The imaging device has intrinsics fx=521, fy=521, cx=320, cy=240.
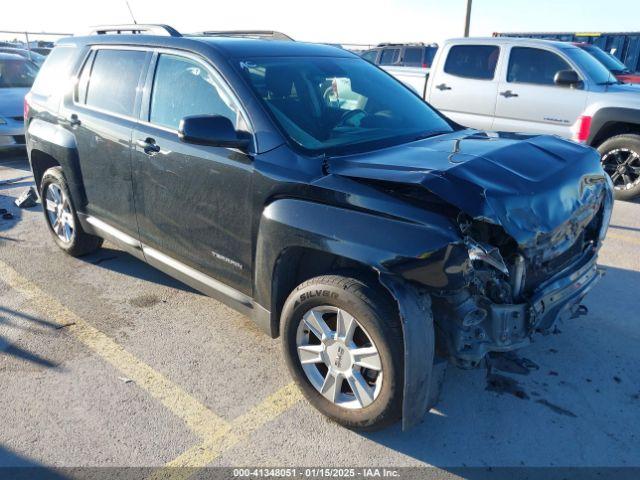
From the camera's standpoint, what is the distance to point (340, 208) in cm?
255

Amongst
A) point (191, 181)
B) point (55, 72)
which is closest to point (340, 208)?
point (191, 181)

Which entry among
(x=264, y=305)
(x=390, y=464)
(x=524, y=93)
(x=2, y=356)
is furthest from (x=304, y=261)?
(x=524, y=93)

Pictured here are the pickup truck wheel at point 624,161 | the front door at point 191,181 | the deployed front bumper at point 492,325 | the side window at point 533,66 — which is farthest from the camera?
the side window at point 533,66

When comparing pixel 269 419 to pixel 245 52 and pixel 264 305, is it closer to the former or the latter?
pixel 264 305

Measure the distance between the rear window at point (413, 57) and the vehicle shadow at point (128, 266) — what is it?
11.5 metres

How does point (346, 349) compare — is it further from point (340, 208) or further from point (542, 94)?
point (542, 94)

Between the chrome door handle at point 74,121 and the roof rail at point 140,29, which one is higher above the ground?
the roof rail at point 140,29

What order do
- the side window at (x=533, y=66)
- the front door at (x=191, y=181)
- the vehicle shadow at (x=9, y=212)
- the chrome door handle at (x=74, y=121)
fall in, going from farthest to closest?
1. the side window at (x=533, y=66)
2. the vehicle shadow at (x=9, y=212)
3. the chrome door handle at (x=74, y=121)
4. the front door at (x=191, y=181)

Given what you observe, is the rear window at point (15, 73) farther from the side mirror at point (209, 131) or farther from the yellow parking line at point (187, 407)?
the side mirror at point (209, 131)

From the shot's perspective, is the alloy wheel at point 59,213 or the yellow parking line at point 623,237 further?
the yellow parking line at point 623,237

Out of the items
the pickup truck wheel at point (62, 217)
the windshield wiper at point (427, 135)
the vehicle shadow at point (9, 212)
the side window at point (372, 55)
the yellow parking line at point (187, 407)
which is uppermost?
the windshield wiper at point (427, 135)

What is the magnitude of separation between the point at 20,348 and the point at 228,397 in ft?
5.21

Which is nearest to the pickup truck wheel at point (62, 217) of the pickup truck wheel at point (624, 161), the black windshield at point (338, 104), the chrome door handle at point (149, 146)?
the chrome door handle at point (149, 146)

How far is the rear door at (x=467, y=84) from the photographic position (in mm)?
7859
